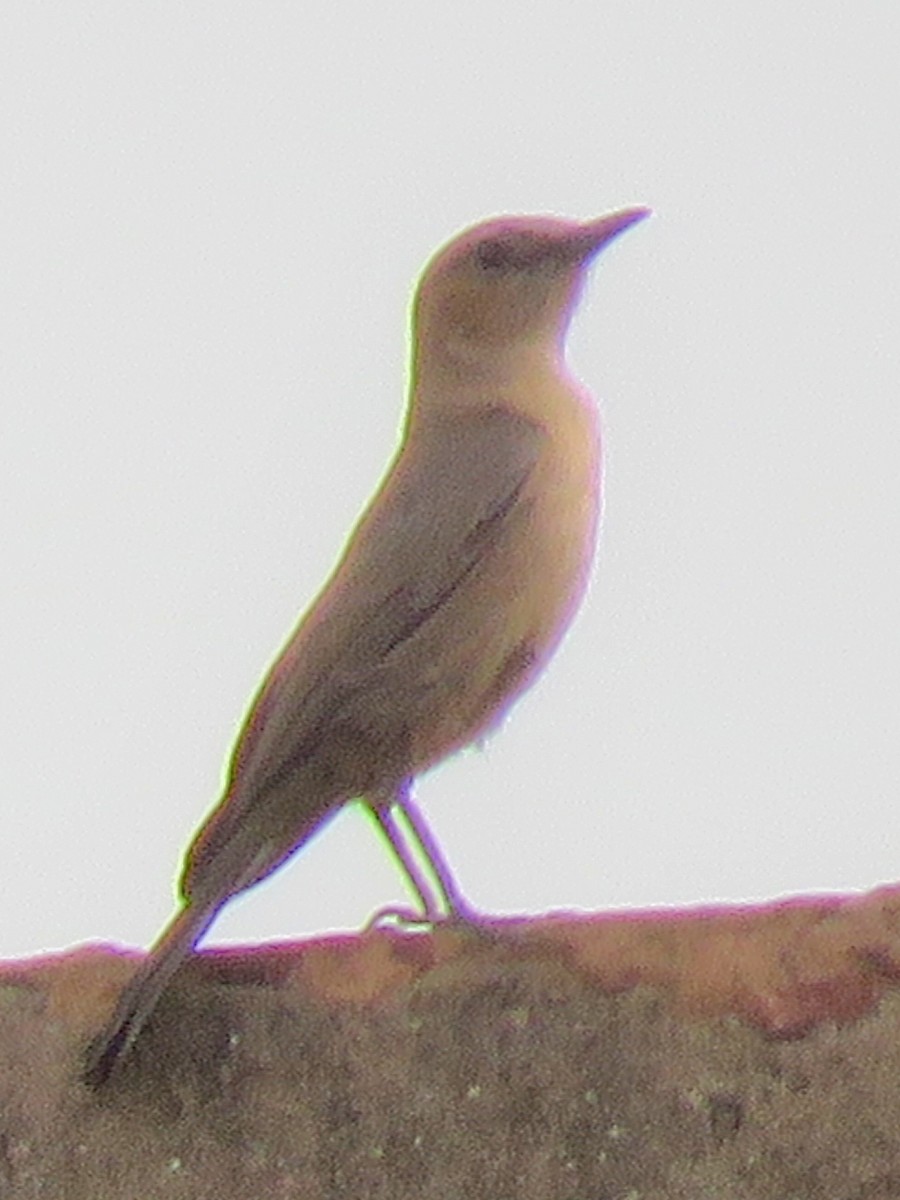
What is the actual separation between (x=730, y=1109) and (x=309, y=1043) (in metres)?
0.26

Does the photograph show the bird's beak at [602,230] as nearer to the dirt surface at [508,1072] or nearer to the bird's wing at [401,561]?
the bird's wing at [401,561]

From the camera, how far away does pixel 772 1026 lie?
125 centimetres

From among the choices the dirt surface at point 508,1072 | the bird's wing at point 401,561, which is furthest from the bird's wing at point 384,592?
the dirt surface at point 508,1072

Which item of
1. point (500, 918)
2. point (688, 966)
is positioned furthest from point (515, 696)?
point (688, 966)

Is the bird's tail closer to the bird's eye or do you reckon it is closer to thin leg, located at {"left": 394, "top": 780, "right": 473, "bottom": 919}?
thin leg, located at {"left": 394, "top": 780, "right": 473, "bottom": 919}

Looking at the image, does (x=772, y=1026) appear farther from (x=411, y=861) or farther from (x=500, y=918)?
(x=411, y=861)

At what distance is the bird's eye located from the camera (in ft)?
6.45

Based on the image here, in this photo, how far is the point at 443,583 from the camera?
1.70 m

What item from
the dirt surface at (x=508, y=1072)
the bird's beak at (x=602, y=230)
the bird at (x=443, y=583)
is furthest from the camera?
the bird's beak at (x=602, y=230)

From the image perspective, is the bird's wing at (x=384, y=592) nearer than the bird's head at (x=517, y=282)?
Yes

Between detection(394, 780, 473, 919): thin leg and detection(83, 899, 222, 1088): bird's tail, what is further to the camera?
detection(394, 780, 473, 919): thin leg

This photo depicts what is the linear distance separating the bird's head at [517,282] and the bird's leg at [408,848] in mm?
440

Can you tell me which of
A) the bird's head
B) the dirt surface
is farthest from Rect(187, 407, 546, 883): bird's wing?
the dirt surface

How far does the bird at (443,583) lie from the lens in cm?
156
